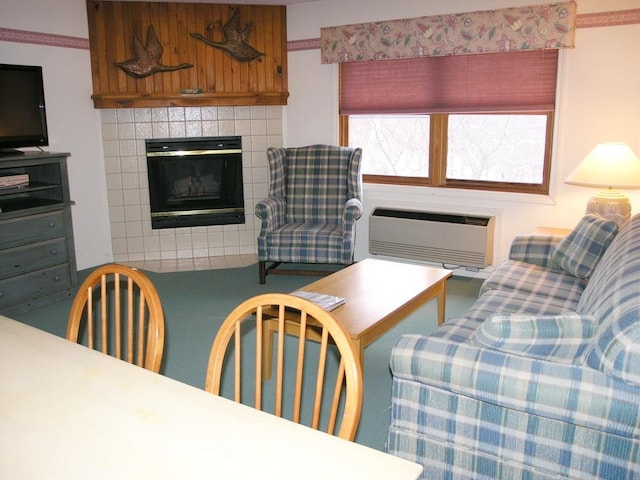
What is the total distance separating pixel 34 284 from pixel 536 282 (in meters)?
3.19

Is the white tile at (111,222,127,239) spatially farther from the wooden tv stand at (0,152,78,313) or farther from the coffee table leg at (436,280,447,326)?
the coffee table leg at (436,280,447,326)

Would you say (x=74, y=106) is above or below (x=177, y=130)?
above

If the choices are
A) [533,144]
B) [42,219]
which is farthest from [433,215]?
[42,219]

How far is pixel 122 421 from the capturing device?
3.94 feet

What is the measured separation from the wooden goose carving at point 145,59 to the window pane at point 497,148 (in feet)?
8.19

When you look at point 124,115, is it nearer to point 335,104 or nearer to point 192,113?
point 192,113

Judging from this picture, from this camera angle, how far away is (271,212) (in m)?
4.78

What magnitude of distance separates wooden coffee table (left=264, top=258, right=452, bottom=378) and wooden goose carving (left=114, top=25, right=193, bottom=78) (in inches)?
107

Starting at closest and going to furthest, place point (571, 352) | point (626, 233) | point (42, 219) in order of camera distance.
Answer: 1. point (571, 352)
2. point (626, 233)
3. point (42, 219)

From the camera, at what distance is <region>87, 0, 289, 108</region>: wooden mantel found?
510 centimetres

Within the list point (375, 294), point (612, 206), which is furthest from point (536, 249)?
point (375, 294)

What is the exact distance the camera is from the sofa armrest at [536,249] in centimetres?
363

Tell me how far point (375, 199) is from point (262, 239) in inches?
43.3

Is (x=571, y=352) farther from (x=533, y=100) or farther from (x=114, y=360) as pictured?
(x=533, y=100)
